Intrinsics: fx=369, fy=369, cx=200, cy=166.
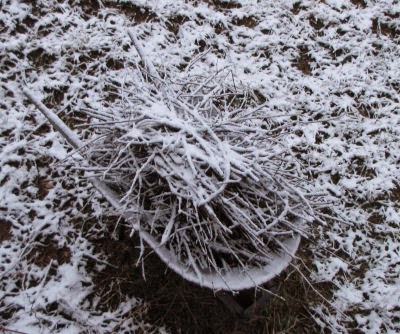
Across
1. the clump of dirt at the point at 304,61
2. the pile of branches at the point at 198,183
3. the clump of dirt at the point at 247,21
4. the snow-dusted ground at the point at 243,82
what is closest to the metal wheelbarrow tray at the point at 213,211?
the pile of branches at the point at 198,183

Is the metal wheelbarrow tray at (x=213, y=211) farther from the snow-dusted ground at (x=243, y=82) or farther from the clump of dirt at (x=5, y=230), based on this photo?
the clump of dirt at (x=5, y=230)

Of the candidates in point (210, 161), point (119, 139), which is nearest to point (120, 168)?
point (119, 139)

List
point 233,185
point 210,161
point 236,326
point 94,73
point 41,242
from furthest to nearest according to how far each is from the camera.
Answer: point 94,73 < point 41,242 < point 236,326 < point 233,185 < point 210,161

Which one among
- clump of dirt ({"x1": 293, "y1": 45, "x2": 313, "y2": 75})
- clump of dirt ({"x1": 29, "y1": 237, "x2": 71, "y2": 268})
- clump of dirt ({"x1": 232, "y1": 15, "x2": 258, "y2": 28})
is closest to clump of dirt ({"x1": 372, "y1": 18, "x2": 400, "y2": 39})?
clump of dirt ({"x1": 293, "y1": 45, "x2": 313, "y2": 75})

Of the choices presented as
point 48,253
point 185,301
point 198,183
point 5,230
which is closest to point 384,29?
point 198,183

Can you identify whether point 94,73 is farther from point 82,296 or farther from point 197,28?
point 82,296
